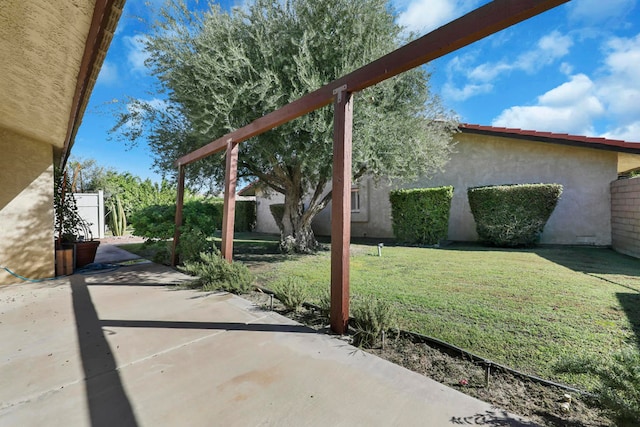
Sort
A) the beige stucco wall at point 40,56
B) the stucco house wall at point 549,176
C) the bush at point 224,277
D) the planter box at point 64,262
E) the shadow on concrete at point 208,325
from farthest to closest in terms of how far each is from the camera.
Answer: the stucco house wall at point 549,176 < the planter box at point 64,262 < the bush at point 224,277 < the shadow on concrete at point 208,325 < the beige stucco wall at point 40,56

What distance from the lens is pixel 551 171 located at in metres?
9.23

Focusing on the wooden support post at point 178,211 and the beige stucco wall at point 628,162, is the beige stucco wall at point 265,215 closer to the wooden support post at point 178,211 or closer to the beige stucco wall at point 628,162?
the wooden support post at point 178,211

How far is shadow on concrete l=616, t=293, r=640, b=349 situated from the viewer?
115 inches

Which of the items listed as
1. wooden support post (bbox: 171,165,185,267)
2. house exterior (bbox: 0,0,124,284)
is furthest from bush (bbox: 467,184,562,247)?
house exterior (bbox: 0,0,124,284)

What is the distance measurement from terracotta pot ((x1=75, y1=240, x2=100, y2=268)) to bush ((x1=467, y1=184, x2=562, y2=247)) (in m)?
10.8

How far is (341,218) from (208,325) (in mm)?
1943

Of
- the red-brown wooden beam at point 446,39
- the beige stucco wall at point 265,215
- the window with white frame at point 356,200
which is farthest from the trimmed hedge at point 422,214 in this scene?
the beige stucco wall at point 265,215

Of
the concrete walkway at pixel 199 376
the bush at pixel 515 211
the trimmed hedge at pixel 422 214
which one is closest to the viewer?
the concrete walkway at pixel 199 376

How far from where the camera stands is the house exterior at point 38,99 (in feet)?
7.69

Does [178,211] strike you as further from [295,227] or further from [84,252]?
[295,227]

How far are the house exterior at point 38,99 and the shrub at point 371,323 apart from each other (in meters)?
3.40

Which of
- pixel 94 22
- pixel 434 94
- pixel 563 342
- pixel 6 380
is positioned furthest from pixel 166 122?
pixel 563 342

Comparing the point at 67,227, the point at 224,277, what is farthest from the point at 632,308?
the point at 67,227

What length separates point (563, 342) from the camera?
8.77 ft
